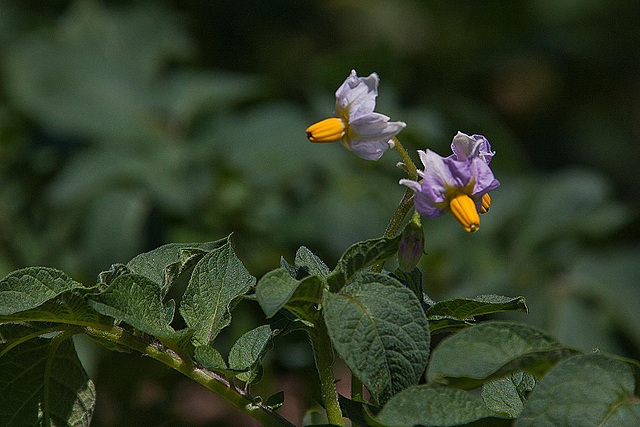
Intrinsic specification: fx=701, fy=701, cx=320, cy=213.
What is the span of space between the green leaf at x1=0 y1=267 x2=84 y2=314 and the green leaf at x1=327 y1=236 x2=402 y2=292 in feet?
0.83

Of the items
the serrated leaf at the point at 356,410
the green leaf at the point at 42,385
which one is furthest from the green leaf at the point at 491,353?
the green leaf at the point at 42,385

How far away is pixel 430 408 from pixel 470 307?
0.15 metres

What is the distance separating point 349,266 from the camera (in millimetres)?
702

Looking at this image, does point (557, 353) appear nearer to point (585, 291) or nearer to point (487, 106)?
point (585, 291)

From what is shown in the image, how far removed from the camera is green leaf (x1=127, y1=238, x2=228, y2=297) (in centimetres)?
78

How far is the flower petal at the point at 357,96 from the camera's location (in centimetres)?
83

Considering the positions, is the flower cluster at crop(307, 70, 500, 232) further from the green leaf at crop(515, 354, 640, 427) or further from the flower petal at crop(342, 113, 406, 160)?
the green leaf at crop(515, 354, 640, 427)

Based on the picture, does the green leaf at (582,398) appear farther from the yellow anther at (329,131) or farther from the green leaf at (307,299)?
the yellow anther at (329,131)

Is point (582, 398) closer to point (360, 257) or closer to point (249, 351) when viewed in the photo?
point (360, 257)

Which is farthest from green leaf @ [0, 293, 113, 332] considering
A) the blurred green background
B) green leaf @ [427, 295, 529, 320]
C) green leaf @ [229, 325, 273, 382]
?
the blurred green background

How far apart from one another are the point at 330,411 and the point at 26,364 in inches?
13.6

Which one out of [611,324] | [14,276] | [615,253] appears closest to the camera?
[14,276]

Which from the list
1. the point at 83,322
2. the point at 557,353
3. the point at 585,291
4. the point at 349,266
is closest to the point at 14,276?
the point at 83,322

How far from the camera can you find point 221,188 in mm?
2404
